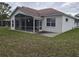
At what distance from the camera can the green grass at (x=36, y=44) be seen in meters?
5.50

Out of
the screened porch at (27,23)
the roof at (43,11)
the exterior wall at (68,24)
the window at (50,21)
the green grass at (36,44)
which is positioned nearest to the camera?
the green grass at (36,44)

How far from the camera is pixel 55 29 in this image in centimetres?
641

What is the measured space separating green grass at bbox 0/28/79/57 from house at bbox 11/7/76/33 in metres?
0.28

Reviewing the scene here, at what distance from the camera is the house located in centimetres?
625

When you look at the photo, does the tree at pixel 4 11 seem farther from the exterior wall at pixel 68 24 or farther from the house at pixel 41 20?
the exterior wall at pixel 68 24

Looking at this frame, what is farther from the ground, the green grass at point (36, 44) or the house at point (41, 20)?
the house at point (41, 20)

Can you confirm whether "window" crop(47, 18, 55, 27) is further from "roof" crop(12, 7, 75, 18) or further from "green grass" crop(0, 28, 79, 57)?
"green grass" crop(0, 28, 79, 57)

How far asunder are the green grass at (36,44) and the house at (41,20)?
0.93ft

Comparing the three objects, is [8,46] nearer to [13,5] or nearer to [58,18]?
[13,5]

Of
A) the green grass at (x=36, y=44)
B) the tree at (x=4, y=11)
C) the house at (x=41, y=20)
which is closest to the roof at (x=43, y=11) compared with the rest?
the house at (x=41, y=20)

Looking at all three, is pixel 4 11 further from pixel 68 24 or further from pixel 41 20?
pixel 68 24

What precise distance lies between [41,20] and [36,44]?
3.45ft

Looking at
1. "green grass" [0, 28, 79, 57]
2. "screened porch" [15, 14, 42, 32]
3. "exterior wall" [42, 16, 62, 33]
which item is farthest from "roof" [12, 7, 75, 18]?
"green grass" [0, 28, 79, 57]

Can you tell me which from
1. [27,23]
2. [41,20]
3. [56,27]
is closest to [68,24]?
[56,27]
